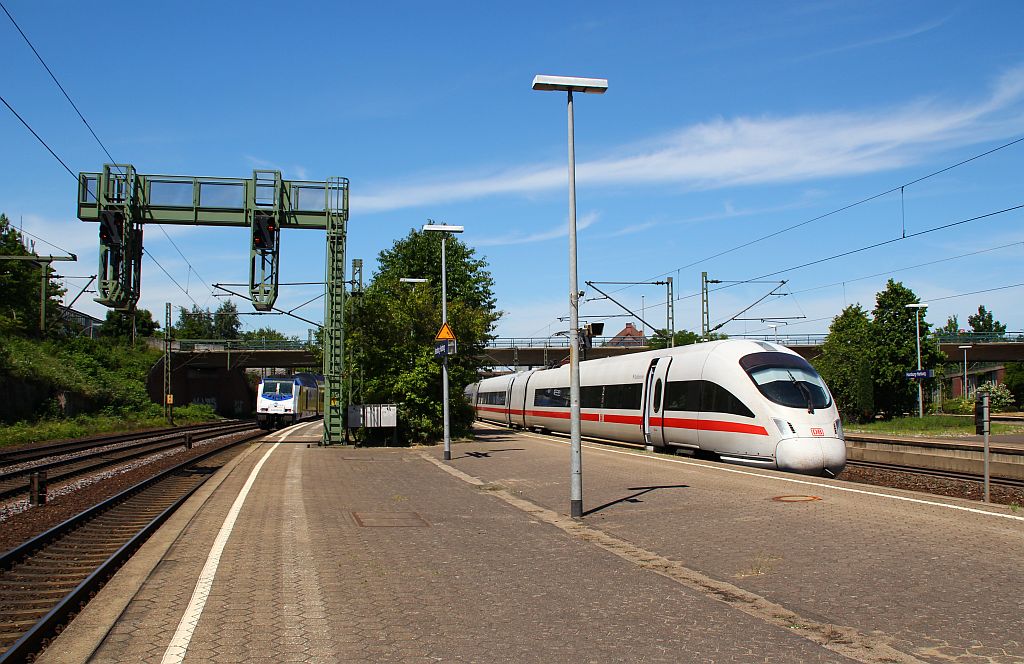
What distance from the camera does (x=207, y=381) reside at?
260 ft

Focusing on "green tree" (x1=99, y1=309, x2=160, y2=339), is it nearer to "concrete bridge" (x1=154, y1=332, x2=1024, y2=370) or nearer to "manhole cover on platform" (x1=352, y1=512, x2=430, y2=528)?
"concrete bridge" (x1=154, y1=332, x2=1024, y2=370)

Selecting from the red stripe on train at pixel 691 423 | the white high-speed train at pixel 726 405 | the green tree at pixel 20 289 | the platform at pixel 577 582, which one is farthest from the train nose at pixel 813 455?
the green tree at pixel 20 289

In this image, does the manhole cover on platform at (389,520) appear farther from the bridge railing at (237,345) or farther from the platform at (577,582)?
the bridge railing at (237,345)

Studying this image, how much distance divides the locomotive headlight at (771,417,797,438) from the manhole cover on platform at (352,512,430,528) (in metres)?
8.48

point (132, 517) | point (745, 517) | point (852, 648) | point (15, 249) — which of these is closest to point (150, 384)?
point (15, 249)

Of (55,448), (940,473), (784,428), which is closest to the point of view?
(784,428)

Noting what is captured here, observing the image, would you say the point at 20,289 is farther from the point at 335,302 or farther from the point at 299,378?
the point at 335,302

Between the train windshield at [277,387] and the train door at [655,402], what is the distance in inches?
1228

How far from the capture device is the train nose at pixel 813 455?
1694 centimetres

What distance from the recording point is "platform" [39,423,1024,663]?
5.72m

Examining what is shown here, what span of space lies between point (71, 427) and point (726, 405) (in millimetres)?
30889

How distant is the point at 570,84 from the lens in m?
12.6

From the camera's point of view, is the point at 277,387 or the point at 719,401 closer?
the point at 719,401

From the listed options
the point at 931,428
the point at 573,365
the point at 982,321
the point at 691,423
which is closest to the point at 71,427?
the point at 691,423
